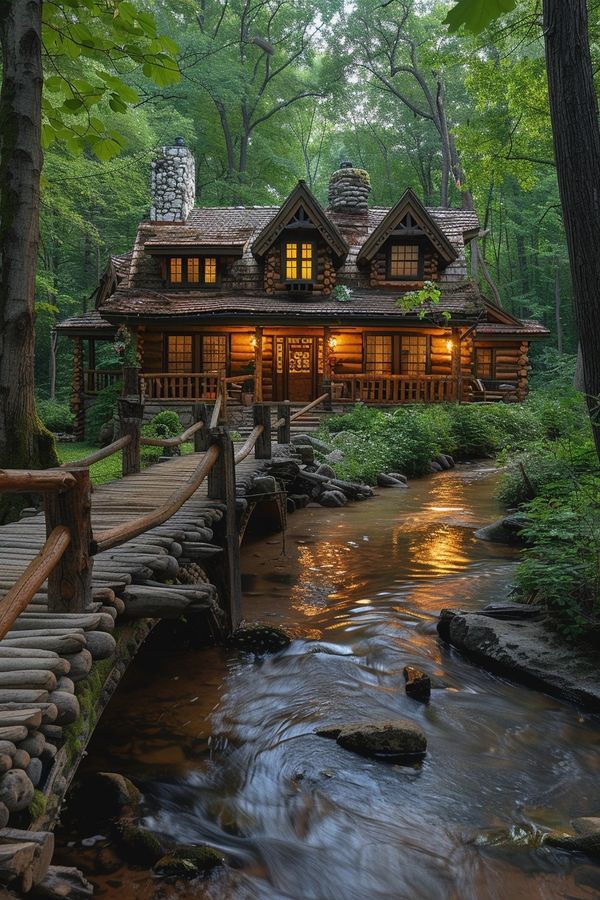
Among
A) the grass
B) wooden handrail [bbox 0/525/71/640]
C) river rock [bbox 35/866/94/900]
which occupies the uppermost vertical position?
wooden handrail [bbox 0/525/71/640]

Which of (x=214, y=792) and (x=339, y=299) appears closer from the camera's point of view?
(x=214, y=792)

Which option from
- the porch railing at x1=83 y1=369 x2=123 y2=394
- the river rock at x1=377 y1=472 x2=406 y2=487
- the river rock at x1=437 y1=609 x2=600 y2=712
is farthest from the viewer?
the porch railing at x1=83 y1=369 x2=123 y2=394

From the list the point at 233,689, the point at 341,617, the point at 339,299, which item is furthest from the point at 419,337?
the point at 233,689

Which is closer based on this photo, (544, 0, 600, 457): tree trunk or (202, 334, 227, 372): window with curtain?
(544, 0, 600, 457): tree trunk

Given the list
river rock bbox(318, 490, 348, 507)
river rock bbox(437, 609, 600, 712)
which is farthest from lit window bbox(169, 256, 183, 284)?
river rock bbox(437, 609, 600, 712)

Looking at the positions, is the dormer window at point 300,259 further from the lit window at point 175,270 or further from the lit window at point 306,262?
the lit window at point 175,270

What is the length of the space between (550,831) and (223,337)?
21.6 meters

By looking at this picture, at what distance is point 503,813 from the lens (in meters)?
3.94

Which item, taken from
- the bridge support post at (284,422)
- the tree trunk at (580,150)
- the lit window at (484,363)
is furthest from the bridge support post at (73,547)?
the lit window at (484,363)

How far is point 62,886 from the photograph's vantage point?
8.22ft

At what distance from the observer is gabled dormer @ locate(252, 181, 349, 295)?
22.8 metres

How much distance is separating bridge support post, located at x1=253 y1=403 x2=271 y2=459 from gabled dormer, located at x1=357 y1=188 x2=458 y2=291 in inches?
562

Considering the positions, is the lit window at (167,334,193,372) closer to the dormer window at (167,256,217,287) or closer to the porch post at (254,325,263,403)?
the dormer window at (167,256,217,287)

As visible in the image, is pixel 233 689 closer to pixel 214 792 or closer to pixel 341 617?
pixel 214 792
